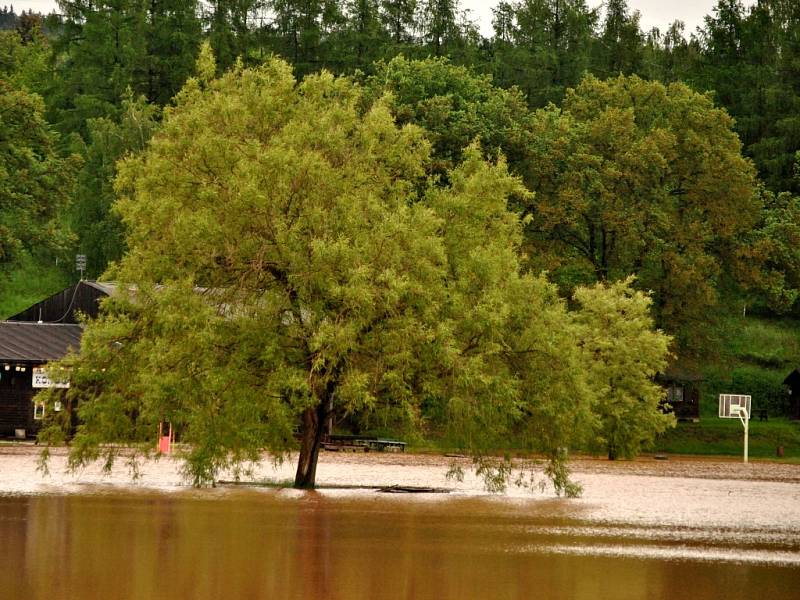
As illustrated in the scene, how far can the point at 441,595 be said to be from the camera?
63.5ft

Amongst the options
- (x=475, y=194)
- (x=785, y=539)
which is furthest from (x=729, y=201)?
(x=785, y=539)

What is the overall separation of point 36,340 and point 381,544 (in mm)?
45094

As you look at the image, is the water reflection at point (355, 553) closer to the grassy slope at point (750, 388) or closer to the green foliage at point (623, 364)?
the green foliage at point (623, 364)

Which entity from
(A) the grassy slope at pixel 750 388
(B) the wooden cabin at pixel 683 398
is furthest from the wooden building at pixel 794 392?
(B) the wooden cabin at pixel 683 398

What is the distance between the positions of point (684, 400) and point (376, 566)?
219ft

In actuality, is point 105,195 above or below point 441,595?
above

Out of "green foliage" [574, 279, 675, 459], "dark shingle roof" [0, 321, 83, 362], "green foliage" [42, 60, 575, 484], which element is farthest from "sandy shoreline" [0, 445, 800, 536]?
"dark shingle roof" [0, 321, 83, 362]

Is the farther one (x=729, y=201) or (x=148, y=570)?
(x=729, y=201)

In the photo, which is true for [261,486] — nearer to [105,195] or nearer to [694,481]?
[694,481]

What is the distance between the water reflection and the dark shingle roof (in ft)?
106

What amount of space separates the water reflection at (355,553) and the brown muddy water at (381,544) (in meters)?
0.04

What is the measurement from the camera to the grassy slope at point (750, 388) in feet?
256

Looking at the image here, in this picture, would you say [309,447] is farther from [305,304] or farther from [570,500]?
[570,500]

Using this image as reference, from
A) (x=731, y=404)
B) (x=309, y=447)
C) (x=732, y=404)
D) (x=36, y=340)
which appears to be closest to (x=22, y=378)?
(x=36, y=340)
